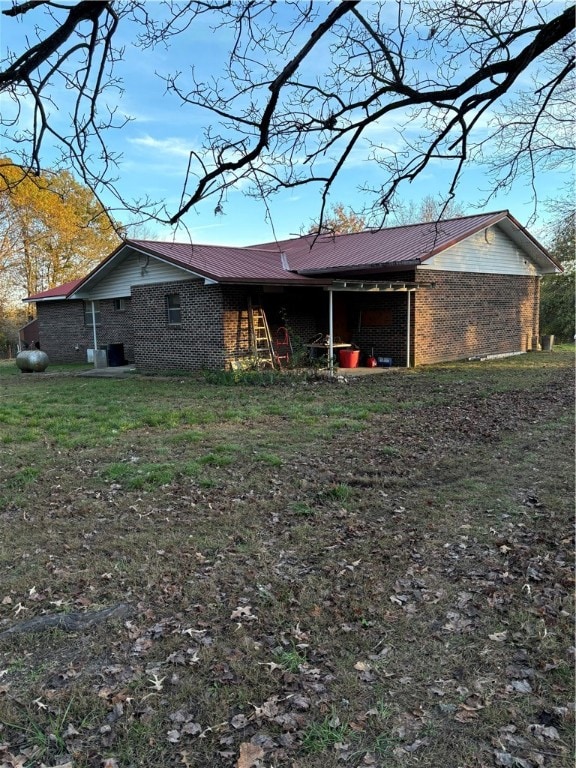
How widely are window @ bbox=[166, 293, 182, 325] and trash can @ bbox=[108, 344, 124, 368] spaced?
4060mm

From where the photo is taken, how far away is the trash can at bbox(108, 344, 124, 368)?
19609 mm

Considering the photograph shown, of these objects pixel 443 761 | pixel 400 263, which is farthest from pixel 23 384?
pixel 443 761

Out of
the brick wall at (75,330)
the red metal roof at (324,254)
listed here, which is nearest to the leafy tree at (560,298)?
the red metal roof at (324,254)

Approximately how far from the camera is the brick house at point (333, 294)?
49.4ft

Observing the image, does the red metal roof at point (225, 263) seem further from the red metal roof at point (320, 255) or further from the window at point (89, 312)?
the window at point (89, 312)

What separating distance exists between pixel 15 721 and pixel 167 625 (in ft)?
3.07

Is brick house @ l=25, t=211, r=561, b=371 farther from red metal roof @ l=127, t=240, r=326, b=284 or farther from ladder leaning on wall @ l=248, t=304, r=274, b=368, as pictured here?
ladder leaning on wall @ l=248, t=304, r=274, b=368

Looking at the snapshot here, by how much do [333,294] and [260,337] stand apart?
3403 mm

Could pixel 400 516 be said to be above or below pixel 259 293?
below

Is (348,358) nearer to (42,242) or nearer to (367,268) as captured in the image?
(367,268)

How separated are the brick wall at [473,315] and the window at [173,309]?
6.79m

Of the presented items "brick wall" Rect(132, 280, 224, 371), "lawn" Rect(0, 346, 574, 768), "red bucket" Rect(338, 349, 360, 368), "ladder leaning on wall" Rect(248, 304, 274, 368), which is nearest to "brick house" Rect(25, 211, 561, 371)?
"brick wall" Rect(132, 280, 224, 371)

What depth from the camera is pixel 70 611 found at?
139 inches

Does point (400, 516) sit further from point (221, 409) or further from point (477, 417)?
point (221, 409)
